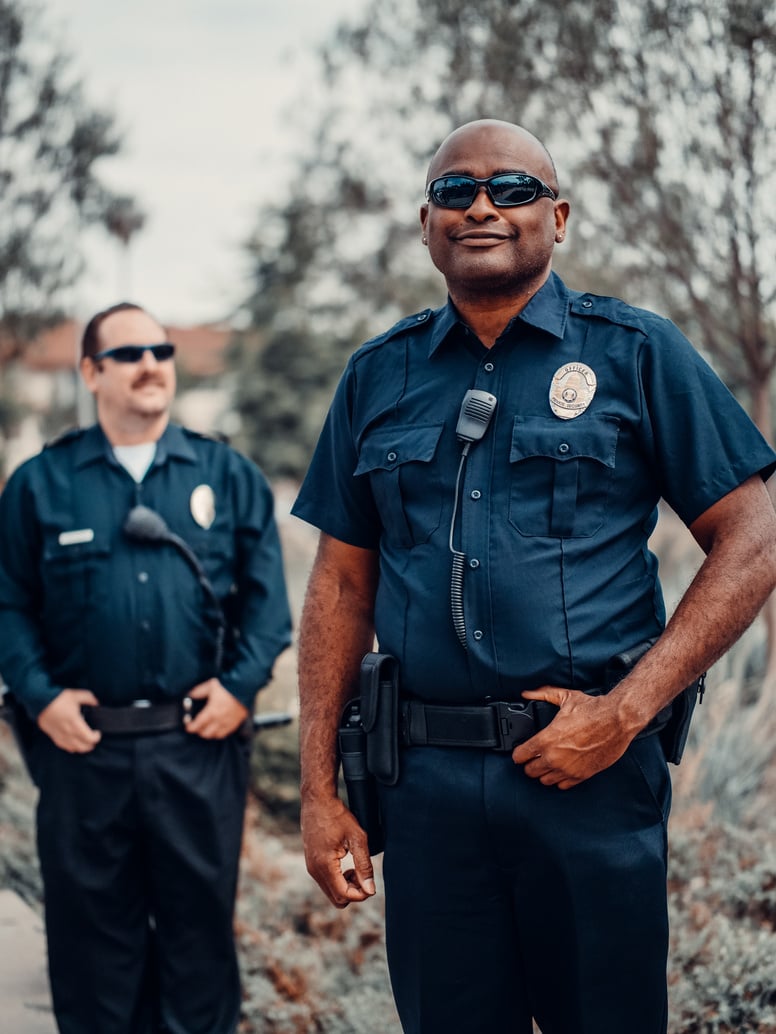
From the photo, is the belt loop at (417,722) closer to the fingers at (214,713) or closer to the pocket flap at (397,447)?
the pocket flap at (397,447)

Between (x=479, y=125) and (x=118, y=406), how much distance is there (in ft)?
6.00

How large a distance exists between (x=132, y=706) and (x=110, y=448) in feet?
2.71

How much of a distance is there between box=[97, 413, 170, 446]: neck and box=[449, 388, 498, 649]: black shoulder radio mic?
5.79 feet

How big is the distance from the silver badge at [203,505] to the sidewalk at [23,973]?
168cm

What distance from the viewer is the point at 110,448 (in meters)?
3.74

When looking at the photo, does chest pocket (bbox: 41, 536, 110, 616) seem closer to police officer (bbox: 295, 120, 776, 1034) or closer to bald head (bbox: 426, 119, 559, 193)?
police officer (bbox: 295, 120, 776, 1034)

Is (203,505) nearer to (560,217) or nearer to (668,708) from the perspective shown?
(560,217)

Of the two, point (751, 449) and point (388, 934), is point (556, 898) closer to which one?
point (388, 934)

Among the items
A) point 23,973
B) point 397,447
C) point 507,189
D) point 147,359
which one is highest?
point 507,189

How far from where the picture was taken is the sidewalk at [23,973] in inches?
148

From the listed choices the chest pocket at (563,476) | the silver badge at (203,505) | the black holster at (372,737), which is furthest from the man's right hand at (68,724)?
the chest pocket at (563,476)

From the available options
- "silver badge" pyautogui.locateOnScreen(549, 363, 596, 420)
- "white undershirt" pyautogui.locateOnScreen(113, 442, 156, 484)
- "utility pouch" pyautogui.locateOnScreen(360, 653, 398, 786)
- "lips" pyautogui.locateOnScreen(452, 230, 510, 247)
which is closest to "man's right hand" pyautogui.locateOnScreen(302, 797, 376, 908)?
"utility pouch" pyautogui.locateOnScreen(360, 653, 398, 786)

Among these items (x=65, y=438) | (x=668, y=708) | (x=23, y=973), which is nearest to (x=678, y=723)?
(x=668, y=708)

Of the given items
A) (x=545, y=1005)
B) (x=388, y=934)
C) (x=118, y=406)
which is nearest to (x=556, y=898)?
(x=545, y=1005)
